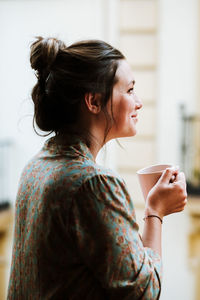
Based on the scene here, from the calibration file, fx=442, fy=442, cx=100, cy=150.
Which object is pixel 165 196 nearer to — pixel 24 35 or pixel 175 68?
pixel 175 68

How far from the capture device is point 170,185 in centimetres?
84

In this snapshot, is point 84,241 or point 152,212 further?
point 152,212

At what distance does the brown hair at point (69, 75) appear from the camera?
79 centimetres

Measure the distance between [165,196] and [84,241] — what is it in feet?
0.68

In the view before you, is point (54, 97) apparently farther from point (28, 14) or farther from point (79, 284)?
point (28, 14)

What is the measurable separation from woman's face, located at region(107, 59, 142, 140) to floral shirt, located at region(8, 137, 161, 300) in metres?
0.11

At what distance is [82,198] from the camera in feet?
2.33

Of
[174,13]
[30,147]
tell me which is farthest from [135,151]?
[174,13]

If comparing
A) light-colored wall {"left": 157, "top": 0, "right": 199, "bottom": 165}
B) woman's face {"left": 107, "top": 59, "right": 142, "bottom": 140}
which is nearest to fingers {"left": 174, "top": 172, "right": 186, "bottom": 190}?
woman's face {"left": 107, "top": 59, "right": 142, "bottom": 140}

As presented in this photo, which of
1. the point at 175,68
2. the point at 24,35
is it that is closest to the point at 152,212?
the point at 175,68

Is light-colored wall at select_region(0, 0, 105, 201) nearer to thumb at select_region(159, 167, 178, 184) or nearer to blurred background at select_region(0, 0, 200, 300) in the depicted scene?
blurred background at select_region(0, 0, 200, 300)

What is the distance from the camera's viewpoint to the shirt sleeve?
694mm

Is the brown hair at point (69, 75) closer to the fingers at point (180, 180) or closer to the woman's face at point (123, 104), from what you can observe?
the woman's face at point (123, 104)

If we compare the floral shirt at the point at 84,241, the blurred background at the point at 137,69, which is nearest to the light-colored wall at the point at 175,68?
the blurred background at the point at 137,69
